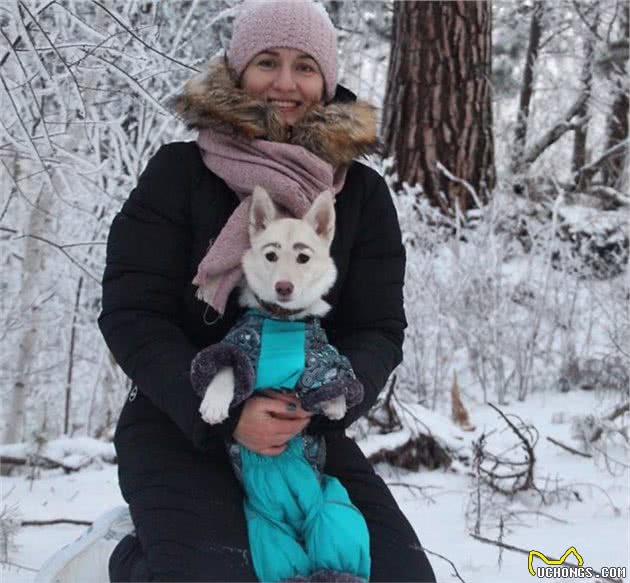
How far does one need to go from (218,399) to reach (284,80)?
101 centimetres

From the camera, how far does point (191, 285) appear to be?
2590 millimetres

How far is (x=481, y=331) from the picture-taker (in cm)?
605

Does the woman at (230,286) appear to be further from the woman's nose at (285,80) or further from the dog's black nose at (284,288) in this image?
the dog's black nose at (284,288)

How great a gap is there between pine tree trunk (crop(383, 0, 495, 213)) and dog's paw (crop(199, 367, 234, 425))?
557cm

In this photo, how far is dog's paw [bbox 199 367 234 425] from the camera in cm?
221

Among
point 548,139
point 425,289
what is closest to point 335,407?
point 425,289

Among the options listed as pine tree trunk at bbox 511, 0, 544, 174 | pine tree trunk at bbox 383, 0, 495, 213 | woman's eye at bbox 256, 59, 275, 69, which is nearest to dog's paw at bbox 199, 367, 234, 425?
woman's eye at bbox 256, 59, 275, 69

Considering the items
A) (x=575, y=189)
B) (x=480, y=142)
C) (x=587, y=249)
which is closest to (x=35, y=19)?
(x=587, y=249)

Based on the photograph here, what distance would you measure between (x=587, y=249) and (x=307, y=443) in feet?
16.3

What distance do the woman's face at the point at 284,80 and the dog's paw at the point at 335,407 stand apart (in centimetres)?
86

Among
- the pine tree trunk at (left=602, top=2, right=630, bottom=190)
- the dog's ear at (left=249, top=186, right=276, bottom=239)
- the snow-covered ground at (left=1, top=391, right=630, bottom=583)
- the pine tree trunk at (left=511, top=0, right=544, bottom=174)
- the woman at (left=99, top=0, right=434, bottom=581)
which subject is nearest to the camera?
the woman at (left=99, top=0, right=434, bottom=581)

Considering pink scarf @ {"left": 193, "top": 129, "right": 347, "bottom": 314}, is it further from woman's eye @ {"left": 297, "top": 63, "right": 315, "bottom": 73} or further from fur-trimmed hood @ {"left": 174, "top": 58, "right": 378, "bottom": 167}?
woman's eye @ {"left": 297, "top": 63, "right": 315, "bottom": 73}

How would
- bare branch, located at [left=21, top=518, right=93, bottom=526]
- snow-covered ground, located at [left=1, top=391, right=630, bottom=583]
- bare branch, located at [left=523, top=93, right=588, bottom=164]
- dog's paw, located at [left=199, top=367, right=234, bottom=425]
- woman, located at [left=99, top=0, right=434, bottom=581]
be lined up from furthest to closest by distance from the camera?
bare branch, located at [left=523, top=93, right=588, bottom=164] < bare branch, located at [left=21, top=518, right=93, bottom=526] < snow-covered ground, located at [left=1, top=391, right=630, bottom=583] < woman, located at [left=99, top=0, right=434, bottom=581] < dog's paw, located at [left=199, top=367, right=234, bottom=425]

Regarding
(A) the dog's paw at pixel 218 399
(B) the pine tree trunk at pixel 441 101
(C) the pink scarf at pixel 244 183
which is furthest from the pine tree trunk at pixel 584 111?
(A) the dog's paw at pixel 218 399
